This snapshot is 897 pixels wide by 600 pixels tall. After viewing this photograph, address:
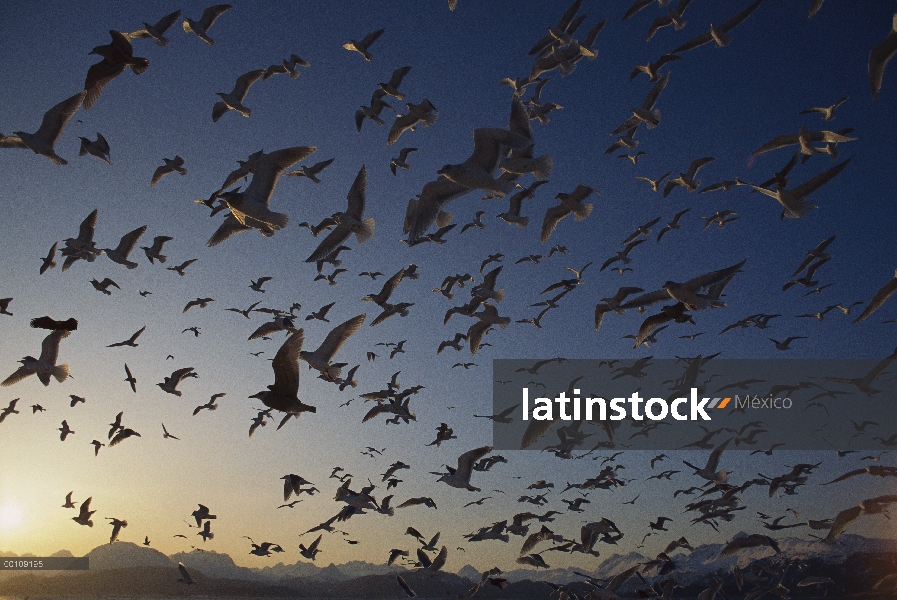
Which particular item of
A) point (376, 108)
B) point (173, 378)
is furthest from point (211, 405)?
point (376, 108)

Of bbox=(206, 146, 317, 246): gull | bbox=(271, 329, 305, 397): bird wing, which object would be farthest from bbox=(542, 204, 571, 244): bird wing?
bbox=(271, 329, 305, 397): bird wing

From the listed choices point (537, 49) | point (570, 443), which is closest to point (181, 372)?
point (570, 443)

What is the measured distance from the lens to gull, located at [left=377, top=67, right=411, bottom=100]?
17406 mm

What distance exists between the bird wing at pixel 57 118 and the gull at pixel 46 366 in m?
5.85

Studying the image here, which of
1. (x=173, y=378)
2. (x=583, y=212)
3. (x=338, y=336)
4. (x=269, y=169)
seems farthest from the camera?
(x=173, y=378)

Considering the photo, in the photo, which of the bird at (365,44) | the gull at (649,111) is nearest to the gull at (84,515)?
the bird at (365,44)

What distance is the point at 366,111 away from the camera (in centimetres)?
1838

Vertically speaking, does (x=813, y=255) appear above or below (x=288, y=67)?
below

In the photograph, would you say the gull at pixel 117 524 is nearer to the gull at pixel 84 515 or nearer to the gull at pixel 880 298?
the gull at pixel 84 515

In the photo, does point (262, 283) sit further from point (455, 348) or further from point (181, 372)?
point (455, 348)

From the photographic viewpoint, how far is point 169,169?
1794 centimetres

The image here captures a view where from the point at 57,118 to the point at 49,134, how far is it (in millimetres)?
430

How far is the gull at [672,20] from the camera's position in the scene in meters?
14.7

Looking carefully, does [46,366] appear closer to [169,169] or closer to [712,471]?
[169,169]
